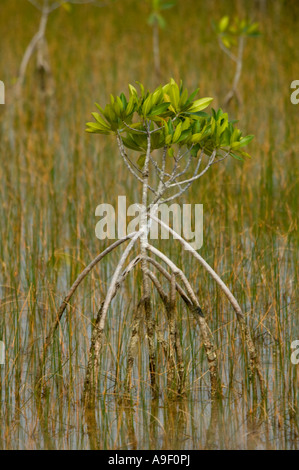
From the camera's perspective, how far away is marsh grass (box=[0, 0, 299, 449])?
3.02 meters

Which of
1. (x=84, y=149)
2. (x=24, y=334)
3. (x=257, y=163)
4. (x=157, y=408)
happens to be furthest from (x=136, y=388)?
(x=84, y=149)

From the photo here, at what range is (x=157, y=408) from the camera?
313 cm

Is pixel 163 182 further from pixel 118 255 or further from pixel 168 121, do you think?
pixel 118 255

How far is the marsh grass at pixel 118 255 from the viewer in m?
3.02

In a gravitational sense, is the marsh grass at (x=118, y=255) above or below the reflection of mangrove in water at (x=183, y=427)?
above

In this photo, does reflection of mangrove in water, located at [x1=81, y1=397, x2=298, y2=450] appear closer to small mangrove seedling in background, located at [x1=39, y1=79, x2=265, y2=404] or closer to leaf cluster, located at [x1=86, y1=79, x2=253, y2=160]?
small mangrove seedling in background, located at [x1=39, y1=79, x2=265, y2=404]

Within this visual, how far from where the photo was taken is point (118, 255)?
15.5ft

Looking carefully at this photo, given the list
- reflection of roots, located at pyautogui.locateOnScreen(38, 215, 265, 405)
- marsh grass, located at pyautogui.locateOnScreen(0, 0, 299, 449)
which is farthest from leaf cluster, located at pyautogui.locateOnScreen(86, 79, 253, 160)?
marsh grass, located at pyautogui.locateOnScreen(0, 0, 299, 449)

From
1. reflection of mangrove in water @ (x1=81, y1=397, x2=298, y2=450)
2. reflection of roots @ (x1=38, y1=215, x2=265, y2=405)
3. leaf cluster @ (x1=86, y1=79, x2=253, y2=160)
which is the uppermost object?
leaf cluster @ (x1=86, y1=79, x2=253, y2=160)

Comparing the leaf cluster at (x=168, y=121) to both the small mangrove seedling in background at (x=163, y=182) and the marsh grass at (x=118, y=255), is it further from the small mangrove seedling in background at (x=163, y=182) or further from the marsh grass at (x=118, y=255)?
the marsh grass at (x=118, y=255)

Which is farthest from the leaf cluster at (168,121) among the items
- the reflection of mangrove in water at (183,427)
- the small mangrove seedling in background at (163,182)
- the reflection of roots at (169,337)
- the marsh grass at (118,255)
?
the reflection of mangrove in water at (183,427)
